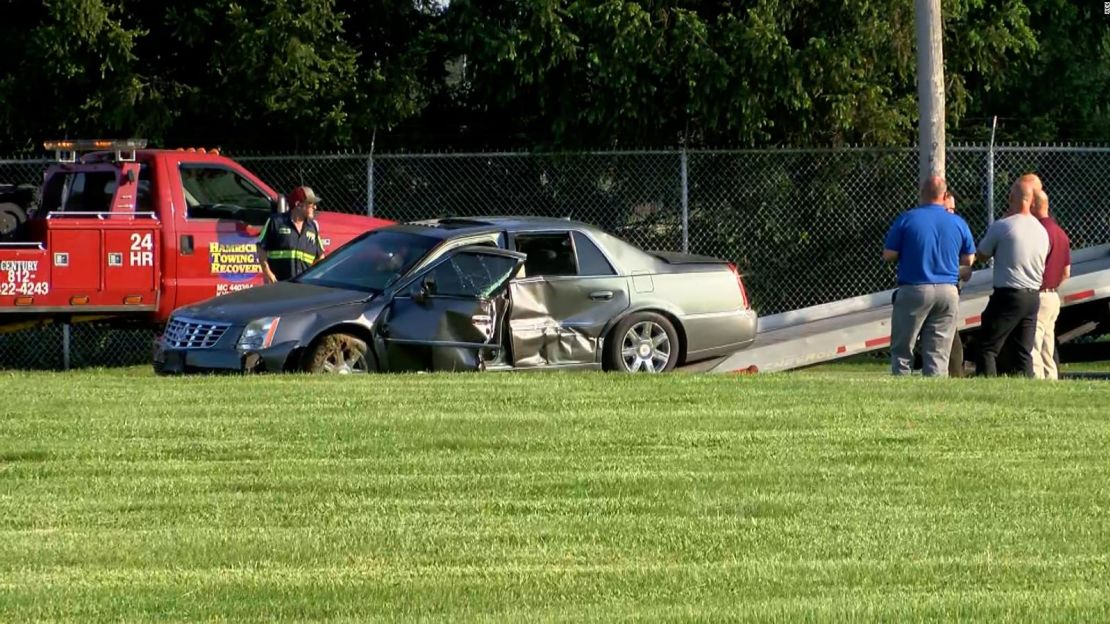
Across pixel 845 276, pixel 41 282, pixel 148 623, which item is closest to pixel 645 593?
pixel 148 623

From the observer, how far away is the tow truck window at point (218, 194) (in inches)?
670

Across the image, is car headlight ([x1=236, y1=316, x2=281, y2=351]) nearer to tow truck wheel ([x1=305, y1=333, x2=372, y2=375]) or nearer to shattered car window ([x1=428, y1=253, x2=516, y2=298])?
tow truck wheel ([x1=305, y1=333, x2=372, y2=375])

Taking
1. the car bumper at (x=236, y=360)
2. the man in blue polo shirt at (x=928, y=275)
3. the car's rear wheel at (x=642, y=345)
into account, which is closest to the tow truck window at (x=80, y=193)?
the car bumper at (x=236, y=360)

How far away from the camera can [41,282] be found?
16.1 metres

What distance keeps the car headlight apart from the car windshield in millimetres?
829

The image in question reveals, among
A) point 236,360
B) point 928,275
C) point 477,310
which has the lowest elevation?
point 236,360

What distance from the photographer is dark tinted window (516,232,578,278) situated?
1453 centimetres

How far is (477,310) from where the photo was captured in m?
13.6

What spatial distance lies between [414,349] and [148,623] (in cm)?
775

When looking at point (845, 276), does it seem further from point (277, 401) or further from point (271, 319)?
point (277, 401)

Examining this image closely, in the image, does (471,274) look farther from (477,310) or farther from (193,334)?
(193,334)

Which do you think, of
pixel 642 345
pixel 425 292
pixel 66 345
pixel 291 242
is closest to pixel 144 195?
pixel 291 242

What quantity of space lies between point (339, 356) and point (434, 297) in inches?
33.2

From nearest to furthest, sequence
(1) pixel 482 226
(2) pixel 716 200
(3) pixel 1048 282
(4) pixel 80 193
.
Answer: (3) pixel 1048 282
(1) pixel 482 226
(4) pixel 80 193
(2) pixel 716 200
